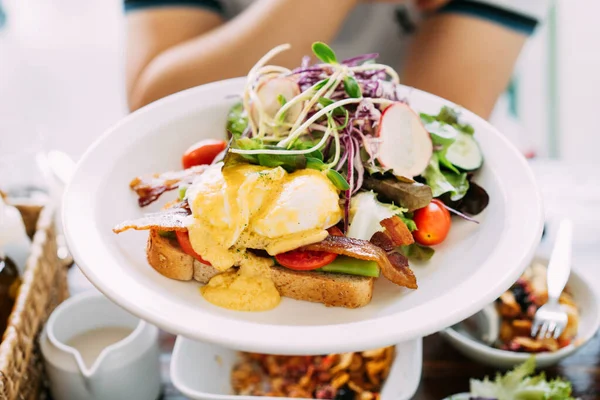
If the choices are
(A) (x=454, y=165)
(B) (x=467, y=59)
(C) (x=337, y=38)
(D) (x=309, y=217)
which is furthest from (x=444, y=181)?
(C) (x=337, y=38)

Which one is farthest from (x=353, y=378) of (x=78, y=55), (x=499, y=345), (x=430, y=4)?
(x=78, y=55)

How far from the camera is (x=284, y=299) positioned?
1439 mm

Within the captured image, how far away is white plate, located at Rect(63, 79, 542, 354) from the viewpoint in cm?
118

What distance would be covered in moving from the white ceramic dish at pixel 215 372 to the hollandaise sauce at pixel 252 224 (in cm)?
22

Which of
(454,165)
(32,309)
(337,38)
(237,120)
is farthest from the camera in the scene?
(337,38)

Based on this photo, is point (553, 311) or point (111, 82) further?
point (111, 82)

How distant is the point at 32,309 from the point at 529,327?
1376mm

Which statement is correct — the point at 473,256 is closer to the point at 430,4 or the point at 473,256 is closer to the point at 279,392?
the point at 279,392

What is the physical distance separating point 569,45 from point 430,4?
2049mm

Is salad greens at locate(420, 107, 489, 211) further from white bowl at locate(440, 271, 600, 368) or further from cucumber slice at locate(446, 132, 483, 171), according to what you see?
white bowl at locate(440, 271, 600, 368)

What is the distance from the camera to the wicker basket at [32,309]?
1.44m

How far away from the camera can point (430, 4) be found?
2.25 m

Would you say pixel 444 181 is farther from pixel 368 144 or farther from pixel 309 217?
pixel 309 217

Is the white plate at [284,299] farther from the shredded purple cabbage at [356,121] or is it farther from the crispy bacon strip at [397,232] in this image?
the shredded purple cabbage at [356,121]
